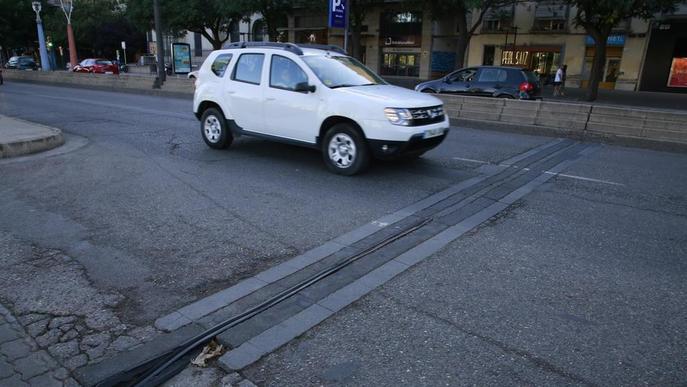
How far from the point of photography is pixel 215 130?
923 cm

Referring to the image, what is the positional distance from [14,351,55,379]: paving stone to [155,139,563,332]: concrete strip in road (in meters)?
0.69

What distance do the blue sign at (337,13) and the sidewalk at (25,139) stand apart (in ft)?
31.4

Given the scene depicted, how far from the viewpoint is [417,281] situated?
13.7ft

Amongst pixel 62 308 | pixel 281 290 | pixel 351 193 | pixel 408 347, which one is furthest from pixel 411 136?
pixel 62 308

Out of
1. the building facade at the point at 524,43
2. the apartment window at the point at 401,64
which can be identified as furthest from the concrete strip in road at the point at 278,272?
the apartment window at the point at 401,64

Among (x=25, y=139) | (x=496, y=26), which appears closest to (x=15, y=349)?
(x=25, y=139)

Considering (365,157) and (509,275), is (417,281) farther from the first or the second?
(365,157)

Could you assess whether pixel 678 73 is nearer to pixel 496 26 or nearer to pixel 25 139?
pixel 496 26

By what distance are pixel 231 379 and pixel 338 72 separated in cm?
585

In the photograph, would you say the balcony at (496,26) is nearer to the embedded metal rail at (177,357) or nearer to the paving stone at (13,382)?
the embedded metal rail at (177,357)

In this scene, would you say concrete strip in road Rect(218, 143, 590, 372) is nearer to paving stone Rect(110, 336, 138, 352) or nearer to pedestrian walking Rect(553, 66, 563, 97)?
paving stone Rect(110, 336, 138, 352)

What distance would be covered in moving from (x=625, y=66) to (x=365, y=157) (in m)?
33.2

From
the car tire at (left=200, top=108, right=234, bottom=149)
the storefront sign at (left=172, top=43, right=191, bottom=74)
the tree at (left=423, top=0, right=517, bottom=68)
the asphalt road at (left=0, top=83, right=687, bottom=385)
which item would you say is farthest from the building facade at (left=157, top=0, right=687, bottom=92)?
the asphalt road at (left=0, top=83, right=687, bottom=385)

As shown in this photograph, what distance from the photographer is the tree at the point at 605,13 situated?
20.3 metres
